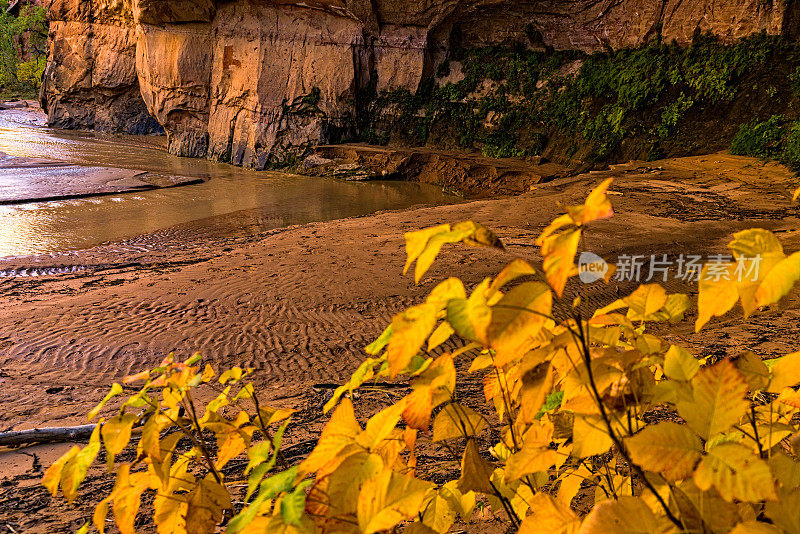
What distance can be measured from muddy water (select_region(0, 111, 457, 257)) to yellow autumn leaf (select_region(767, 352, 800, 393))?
362 inches

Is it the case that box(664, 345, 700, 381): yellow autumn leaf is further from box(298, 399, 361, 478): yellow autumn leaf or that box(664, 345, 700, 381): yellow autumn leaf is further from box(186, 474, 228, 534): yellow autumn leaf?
box(186, 474, 228, 534): yellow autumn leaf

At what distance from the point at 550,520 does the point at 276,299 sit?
438cm

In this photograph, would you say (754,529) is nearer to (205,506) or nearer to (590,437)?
(590,437)

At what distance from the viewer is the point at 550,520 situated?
76cm

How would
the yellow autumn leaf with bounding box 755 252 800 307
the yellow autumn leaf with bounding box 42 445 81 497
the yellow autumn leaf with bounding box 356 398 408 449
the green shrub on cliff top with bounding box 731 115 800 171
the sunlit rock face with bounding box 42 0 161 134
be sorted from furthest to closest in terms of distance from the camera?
1. the sunlit rock face with bounding box 42 0 161 134
2. the green shrub on cliff top with bounding box 731 115 800 171
3. the yellow autumn leaf with bounding box 42 445 81 497
4. the yellow autumn leaf with bounding box 356 398 408 449
5. the yellow autumn leaf with bounding box 755 252 800 307

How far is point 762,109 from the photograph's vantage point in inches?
464

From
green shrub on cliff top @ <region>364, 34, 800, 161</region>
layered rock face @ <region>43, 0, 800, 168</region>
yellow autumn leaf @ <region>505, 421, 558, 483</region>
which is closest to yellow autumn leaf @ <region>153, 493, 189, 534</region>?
yellow autumn leaf @ <region>505, 421, 558, 483</region>

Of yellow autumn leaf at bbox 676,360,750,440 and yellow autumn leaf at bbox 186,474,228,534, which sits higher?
yellow autumn leaf at bbox 676,360,750,440

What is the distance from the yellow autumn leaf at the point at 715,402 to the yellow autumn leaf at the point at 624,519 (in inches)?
4.9

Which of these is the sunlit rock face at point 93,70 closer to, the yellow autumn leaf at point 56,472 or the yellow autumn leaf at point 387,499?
the yellow autumn leaf at point 56,472

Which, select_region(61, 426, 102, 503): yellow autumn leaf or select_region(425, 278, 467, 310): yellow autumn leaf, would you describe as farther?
select_region(61, 426, 102, 503): yellow autumn leaf

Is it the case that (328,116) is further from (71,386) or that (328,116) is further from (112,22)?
(71,386)

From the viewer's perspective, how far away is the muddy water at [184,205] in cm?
937

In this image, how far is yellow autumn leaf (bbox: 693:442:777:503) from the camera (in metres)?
0.57
